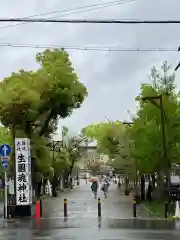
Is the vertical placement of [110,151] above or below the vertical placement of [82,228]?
above

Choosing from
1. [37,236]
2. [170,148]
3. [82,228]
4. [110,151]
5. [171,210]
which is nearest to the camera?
[37,236]

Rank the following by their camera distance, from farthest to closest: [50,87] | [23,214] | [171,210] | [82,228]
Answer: [50,87]
[171,210]
[23,214]
[82,228]

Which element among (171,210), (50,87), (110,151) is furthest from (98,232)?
(110,151)

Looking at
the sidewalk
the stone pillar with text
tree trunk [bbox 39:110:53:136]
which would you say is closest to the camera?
the stone pillar with text

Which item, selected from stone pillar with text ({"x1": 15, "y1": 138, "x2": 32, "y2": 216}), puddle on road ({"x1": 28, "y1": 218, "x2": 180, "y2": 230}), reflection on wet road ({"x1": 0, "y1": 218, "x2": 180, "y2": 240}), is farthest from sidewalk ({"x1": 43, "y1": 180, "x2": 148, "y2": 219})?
reflection on wet road ({"x1": 0, "y1": 218, "x2": 180, "y2": 240})

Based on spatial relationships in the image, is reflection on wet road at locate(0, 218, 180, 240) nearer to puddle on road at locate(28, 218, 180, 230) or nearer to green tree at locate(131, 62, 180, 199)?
puddle on road at locate(28, 218, 180, 230)

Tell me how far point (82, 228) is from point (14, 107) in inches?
794

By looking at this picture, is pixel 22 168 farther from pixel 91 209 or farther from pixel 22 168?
pixel 91 209

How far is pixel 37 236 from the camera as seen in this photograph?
16.6 metres

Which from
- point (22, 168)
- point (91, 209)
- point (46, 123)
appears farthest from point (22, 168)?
point (46, 123)

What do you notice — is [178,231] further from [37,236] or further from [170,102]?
[170,102]

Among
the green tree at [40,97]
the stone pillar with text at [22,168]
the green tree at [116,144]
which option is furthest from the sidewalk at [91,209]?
the green tree at [40,97]

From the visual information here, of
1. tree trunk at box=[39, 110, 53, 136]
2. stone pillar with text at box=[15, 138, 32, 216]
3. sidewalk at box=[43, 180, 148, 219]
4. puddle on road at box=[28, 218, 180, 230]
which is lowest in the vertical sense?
sidewalk at box=[43, 180, 148, 219]

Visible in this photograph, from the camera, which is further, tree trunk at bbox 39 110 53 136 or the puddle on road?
tree trunk at bbox 39 110 53 136
